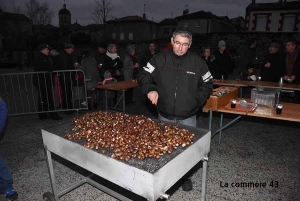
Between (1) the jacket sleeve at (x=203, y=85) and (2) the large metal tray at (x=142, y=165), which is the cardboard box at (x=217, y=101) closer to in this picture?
(1) the jacket sleeve at (x=203, y=85)

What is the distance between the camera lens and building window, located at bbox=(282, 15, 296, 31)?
1113 inches

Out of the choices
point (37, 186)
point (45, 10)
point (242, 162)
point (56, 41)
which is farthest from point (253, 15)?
point (45, 10)

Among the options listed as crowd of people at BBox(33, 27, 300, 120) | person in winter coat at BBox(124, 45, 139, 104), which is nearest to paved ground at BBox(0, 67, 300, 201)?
crowd of people at BBox(33, 27, 300, 120)

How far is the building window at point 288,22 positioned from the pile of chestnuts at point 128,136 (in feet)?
109

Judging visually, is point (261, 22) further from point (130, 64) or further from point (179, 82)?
point (179, 82)

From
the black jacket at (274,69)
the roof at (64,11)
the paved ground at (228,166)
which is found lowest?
the paved ground at (228,166)

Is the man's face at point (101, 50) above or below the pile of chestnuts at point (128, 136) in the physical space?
above

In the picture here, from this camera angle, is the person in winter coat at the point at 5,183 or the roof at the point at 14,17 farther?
the roof at the point at 14,17

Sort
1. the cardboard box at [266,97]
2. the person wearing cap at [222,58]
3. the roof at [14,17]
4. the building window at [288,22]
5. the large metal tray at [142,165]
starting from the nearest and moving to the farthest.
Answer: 1. the large metal tray at [142,165]
2. the cardboard box at [266,97]
3. the person wearing cap at [222,58]
4. the building window at [288,22]
5. the roof at [14,17]

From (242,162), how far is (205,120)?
8.48 ft

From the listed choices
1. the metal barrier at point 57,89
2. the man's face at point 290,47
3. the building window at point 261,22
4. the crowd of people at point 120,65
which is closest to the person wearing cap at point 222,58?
the crowd of people at point 120,65

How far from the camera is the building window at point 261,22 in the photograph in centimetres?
3003

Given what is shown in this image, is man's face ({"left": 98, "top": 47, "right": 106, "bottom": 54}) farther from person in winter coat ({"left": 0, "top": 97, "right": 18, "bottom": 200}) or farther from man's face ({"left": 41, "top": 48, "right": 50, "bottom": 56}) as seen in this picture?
person in winter coat ({"left": 0, "top": 97, "right": 18, "bottom": 200})

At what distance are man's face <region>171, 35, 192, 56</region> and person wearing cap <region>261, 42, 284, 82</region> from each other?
16.2 ft
